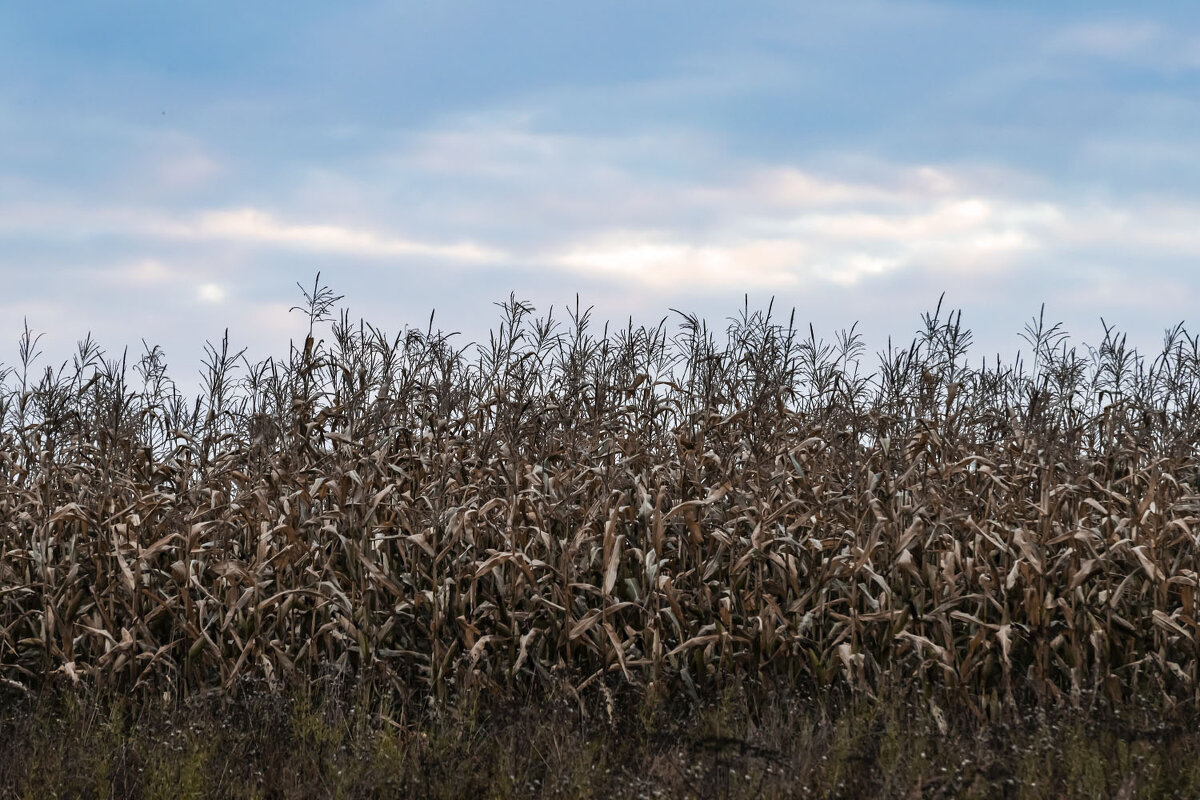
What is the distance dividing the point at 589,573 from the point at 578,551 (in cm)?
14

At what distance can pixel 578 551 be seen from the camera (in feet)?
18.7

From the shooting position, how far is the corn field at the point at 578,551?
5316mm

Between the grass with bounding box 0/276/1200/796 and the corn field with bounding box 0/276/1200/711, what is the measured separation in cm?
2

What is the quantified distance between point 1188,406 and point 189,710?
19.4 feet

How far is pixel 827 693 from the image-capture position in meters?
5.17

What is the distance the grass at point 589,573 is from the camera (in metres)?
5.16

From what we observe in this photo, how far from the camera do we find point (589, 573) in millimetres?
5641

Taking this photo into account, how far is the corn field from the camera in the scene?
532 cm

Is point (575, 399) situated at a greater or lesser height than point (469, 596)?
greater

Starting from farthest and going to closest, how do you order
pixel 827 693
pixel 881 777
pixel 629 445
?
1. pixel 629 445
2. pixel 827 693
3. pixel 881 777

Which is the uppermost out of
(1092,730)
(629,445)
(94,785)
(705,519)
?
(629,445)

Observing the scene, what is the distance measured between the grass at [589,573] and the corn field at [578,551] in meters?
0.02

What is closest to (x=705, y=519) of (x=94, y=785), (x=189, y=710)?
(x=189, y=710)

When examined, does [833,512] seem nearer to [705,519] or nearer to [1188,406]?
[705,519]
